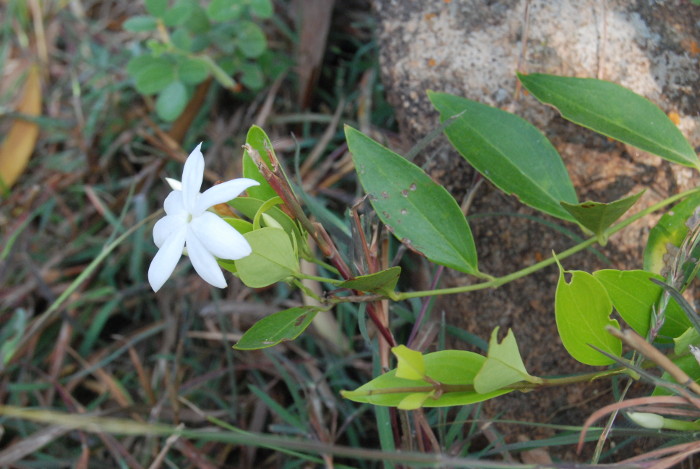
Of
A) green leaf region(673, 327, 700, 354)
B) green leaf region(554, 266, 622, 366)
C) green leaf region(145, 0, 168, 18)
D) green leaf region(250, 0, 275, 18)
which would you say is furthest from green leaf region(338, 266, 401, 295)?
green leaf region(145, 0, 168, 18)

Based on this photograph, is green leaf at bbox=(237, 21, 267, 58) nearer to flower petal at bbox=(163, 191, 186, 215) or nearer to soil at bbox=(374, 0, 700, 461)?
soil at bbox=(374, 0, 700, 461)

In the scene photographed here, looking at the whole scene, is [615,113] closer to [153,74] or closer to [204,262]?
[204,262]

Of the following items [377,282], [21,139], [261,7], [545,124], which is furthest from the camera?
[21,139]

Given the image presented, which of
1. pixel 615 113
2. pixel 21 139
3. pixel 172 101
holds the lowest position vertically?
pixel 21 139

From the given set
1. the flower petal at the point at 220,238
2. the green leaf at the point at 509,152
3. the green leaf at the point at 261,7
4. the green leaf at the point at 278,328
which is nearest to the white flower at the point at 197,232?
the flower petal at the point at 220,238

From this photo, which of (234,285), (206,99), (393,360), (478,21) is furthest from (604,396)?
(206,99)

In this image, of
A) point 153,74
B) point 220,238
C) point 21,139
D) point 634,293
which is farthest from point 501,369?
point 21,139

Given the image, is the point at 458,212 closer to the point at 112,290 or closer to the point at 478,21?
the point at 478,21
